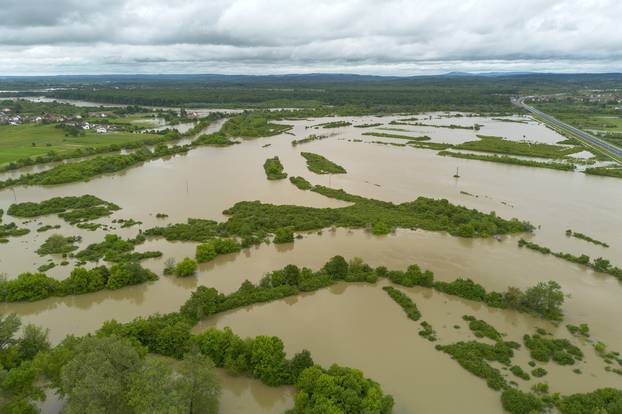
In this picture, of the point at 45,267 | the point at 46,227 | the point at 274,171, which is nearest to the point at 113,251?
the point at 45,267

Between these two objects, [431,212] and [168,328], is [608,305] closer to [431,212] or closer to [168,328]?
[431,212]

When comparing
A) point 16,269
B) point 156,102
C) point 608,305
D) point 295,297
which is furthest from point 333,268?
point 156,102

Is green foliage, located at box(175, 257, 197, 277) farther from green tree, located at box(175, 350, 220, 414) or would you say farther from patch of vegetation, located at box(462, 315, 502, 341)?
patch of vegetation, located at box(462, 315, 502, 341)

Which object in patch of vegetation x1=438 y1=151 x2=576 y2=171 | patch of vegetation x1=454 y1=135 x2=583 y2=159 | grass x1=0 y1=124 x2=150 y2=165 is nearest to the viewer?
patch of vegetation x1=438 y1=151 x2=576 y2=171

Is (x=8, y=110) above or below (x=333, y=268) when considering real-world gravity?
above

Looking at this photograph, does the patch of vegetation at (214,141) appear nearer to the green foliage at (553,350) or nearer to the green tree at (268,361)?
the green tree at (268,361)

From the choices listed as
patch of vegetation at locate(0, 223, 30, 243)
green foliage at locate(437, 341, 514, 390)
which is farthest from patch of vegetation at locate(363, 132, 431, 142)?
patch of vegetation at locate(0, 223, 30, 243)
